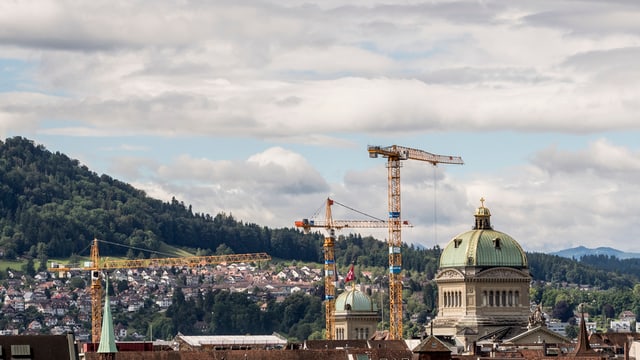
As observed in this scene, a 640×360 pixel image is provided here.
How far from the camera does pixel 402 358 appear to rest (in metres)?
199

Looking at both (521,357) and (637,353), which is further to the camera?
(521,357)

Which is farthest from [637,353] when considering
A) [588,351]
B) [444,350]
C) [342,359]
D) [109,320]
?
[342,359]

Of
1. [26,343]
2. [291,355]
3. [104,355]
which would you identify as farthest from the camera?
[291,355]

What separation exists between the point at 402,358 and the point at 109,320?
182 feet

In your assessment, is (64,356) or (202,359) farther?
(202,359)

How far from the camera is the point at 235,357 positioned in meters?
191

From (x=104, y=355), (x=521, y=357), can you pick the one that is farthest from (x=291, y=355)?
(x=104, y=355)

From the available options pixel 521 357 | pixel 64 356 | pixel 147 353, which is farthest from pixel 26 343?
pixel 521 357

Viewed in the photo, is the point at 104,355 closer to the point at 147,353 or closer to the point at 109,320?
the point at 109,320

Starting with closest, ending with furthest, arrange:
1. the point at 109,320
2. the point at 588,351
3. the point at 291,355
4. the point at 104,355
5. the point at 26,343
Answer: the point at 26,343, the point at 109,320, the point at 104,355, the point at 588,351, the point at 291,355

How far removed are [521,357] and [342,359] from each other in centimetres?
1509

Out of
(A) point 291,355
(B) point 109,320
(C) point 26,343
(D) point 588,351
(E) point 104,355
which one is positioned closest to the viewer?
(C) point 26,343

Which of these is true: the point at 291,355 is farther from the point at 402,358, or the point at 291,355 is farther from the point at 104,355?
the point at 104,355

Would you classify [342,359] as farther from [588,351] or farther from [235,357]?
[588,351]
